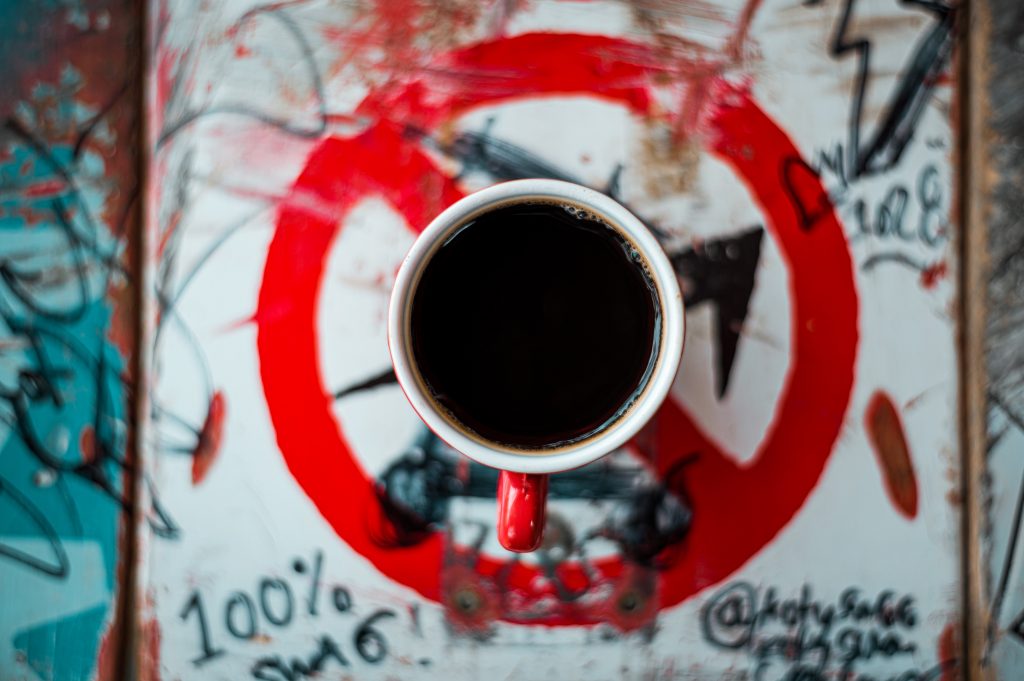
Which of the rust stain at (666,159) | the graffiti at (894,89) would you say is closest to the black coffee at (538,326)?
the rust stain at (666,159)

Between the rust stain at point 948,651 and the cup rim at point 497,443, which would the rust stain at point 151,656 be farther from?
the rust stain at point 948,651

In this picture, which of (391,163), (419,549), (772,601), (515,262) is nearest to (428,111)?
(391,163)

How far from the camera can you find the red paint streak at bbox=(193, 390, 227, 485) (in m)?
0.45

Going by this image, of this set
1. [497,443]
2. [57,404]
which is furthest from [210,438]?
[497,443]

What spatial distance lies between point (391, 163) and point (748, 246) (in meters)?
0.25

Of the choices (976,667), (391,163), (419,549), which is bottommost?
(976,667)

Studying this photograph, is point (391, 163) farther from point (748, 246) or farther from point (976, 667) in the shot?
point (976, 667)

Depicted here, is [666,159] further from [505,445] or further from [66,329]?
[66,329]

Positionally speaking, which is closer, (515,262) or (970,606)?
(515,262)

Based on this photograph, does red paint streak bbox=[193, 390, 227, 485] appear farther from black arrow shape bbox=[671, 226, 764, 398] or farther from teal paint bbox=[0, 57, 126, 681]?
black arrow shape bbox=[671, 226, 764, 398]

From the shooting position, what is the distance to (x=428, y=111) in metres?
0.45

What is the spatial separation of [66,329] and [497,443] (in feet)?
1.04

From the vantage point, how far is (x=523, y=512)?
1.09ft

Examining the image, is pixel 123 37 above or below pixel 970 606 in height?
above
